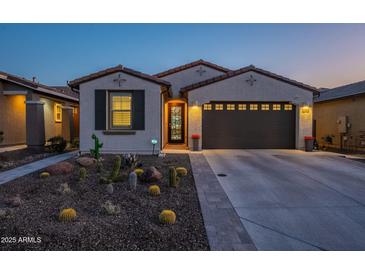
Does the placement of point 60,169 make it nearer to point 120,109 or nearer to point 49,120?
point 120,109

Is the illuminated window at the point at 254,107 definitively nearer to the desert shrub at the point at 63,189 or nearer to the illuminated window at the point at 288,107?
the illuminated window at the point at 288,107

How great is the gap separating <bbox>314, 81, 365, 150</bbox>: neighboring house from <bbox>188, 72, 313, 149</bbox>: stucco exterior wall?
331cm

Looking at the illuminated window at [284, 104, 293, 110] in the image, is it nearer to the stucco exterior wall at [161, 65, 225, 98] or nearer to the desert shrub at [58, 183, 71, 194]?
the stucco exterior wall at [161, 65, 225, 98]

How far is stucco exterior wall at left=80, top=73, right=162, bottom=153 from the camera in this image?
950 centimetres

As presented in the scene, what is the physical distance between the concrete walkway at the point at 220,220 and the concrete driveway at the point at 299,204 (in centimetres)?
14

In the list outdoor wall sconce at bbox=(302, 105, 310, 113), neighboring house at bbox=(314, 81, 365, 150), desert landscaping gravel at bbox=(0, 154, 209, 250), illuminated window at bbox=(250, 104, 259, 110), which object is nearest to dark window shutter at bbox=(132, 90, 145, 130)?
desert landscaping gravel at bbox=(0, 154, 209, 250)

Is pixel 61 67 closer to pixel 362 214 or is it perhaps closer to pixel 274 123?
pixel 274 123

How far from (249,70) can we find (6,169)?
11.0 metres

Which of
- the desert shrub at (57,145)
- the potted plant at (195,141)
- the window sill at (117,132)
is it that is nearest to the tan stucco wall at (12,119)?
the desert shrub at (57,145)

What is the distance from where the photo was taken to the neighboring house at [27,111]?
11.2 m

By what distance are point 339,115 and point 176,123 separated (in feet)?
34.2
